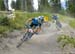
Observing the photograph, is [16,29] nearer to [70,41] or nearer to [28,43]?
[28,43]

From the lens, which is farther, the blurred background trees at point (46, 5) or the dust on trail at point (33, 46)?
the blurred background trees at point (46, 5)

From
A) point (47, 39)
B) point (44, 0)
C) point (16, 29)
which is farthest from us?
point (44, 0)

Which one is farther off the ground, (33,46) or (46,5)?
(33,46)

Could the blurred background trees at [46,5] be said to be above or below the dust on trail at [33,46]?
below

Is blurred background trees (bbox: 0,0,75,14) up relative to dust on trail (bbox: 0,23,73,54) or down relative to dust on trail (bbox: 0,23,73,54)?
down

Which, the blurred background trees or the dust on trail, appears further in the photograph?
the blurred background trees

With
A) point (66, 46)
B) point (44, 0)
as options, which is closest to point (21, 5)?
point (44, 0)

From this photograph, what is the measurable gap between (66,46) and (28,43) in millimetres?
2936

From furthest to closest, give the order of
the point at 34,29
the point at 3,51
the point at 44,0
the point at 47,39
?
the point at 44,0, the point at 47,39, the point at 34,29, the point at 3,51

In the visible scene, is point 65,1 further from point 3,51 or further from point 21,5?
point 3,51

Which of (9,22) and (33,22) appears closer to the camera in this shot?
(33,22)

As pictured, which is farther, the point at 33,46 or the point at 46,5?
the point at 46,5

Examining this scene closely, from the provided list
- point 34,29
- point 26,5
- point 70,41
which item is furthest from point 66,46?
point 26,5

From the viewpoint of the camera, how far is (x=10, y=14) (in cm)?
3144
